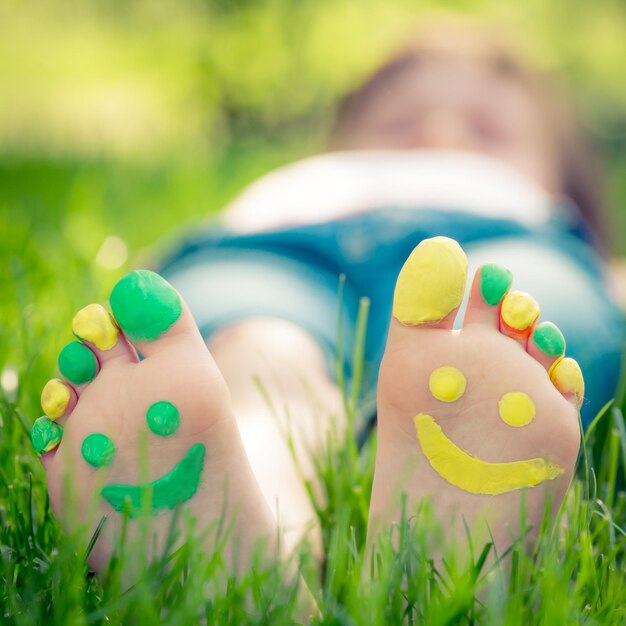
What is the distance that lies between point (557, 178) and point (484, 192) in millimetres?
922

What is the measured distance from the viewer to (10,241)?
5.17 ft

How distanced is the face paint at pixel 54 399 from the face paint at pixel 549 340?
41 cm

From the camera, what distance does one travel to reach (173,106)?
7332 millimetres

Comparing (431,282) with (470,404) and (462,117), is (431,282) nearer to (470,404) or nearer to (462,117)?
(470,404)

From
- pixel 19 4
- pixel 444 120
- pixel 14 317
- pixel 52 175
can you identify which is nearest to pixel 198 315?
pixel 14 317

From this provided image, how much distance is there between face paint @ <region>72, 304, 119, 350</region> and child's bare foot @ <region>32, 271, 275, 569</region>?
2 centimetres

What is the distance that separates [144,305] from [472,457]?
0.31 meters

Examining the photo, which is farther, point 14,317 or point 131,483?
point 14,317

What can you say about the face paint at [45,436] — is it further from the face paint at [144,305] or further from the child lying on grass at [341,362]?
the face paint at [144,305]

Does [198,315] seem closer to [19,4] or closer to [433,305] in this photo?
[433,305]

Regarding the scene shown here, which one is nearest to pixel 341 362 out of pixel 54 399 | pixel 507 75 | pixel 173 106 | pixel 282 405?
pixel 282 405

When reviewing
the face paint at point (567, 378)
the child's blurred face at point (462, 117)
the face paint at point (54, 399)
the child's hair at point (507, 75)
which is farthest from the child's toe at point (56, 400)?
the child's hair at point (507, 75)

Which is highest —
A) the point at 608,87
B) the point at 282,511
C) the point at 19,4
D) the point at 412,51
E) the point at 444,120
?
the point at 19,4

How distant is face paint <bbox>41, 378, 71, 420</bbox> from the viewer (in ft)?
2.28
